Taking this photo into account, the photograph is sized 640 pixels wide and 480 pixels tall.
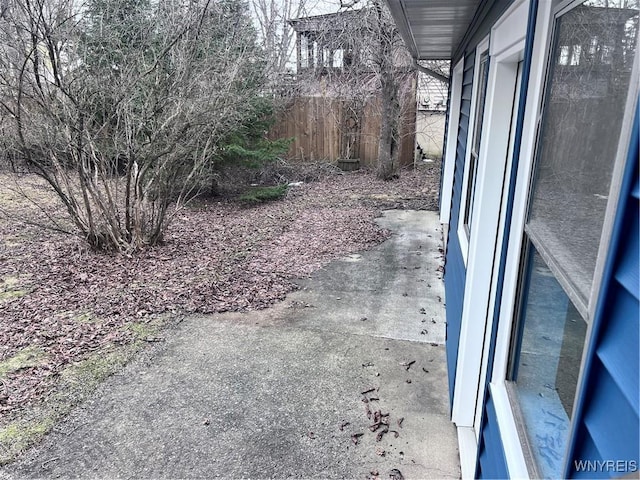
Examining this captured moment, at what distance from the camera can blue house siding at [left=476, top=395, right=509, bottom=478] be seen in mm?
1430

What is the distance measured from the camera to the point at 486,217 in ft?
7.54

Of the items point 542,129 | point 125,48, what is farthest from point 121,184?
point 542,129

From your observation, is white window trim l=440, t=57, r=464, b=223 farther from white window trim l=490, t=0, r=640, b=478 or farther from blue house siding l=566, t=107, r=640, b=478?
blue house siding l=566, t=107, r=640, b=478

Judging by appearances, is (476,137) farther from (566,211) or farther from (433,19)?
(566,211)

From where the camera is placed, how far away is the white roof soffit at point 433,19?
283cm

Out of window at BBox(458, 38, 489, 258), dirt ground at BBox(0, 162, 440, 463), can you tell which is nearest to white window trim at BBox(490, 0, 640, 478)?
window at BBox(458, 38, 489, 258)

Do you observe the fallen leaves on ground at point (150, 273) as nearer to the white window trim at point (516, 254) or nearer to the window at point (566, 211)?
the white window trim at point (516, 254)

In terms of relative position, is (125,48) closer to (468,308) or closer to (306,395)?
(306,395)

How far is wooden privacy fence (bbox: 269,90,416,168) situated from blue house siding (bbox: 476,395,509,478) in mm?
10309

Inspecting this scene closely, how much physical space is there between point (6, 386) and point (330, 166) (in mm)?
9595

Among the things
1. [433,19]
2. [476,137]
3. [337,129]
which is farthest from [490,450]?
[337,129]

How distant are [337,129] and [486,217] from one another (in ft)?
32.6

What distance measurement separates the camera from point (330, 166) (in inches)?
464

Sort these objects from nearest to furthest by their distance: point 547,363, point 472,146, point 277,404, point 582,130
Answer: point 582,130
point 547,363
point 277,404
point 472,146
